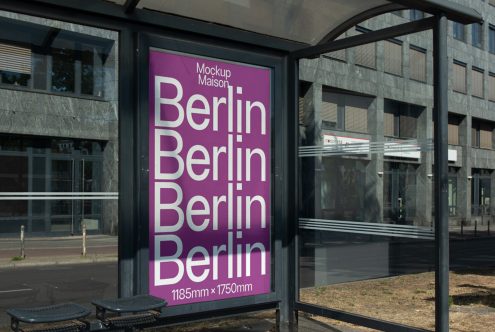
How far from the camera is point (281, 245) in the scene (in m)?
6.19

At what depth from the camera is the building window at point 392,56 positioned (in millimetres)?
6316

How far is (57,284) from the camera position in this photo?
5.86 metres

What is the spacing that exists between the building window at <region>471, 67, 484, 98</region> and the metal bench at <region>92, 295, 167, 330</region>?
125 feet

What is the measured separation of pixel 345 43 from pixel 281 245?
7.17ft

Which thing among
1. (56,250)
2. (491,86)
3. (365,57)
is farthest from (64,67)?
(491,86)

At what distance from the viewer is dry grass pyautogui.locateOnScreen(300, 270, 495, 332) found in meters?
6.83

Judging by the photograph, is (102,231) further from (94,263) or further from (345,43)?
(345,43)

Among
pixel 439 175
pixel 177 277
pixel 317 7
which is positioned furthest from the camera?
pixel 317 7

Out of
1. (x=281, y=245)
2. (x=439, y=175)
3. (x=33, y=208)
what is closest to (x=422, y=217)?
(x=439, y=175)

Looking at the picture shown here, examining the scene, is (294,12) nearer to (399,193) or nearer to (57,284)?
(399,193)

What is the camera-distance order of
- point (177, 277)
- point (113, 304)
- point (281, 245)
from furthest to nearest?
point (281, 245)
point (177, 277)
point (113, 304)

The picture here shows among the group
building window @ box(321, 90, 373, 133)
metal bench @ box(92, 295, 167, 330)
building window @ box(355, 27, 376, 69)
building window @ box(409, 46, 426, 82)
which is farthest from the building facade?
building window @ box(355, 27, 376, 69)

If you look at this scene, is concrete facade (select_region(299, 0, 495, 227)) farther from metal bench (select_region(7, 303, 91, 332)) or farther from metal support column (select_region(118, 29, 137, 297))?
metal bench (select_region(7, 303, 91, 332))

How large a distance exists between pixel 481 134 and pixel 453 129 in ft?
14.9
